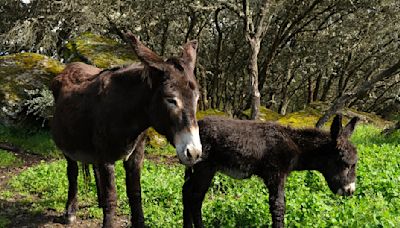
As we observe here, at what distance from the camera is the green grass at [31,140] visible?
13.5m

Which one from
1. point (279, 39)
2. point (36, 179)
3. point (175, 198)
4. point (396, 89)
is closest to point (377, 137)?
point (279, 39)


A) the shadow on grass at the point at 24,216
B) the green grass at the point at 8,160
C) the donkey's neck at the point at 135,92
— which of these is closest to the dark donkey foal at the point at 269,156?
the donkey's neck at the point at 135,92

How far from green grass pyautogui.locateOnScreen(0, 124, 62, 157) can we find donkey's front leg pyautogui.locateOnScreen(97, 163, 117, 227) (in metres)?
7.89

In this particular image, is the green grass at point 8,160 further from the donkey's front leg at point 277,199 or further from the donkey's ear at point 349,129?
the donkey's ear at point 349,129

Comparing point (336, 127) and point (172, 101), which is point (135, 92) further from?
point (336, 127)

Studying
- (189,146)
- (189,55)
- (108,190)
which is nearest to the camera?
(189,146)

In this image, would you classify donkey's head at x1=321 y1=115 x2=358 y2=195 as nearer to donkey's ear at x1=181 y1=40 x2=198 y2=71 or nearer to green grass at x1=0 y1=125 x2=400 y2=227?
green grass at x1=0 y1=125 x2=400 y2=227

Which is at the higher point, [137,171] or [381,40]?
[381,40]

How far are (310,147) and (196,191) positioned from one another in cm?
173

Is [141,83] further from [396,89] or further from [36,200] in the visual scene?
[396,89]

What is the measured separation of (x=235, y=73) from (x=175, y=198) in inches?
678

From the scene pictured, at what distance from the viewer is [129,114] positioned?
5438 millimetres

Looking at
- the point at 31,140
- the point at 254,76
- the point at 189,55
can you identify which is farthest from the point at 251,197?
the point at 31,140

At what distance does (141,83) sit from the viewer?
17.6 ft
